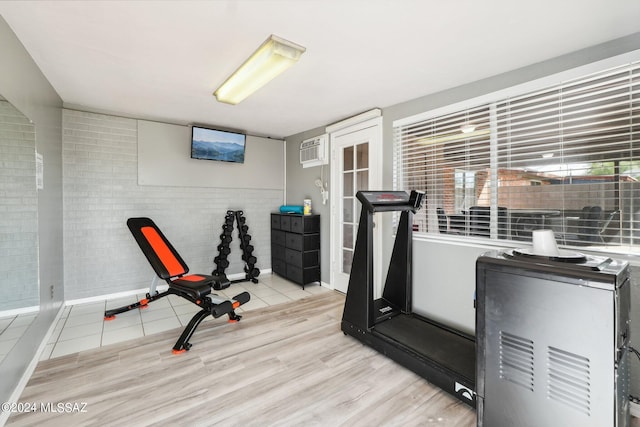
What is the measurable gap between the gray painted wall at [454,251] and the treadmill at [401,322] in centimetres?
20

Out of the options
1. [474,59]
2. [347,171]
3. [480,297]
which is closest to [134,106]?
[347,171]

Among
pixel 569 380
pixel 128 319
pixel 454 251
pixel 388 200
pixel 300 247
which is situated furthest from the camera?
pixel 300 247

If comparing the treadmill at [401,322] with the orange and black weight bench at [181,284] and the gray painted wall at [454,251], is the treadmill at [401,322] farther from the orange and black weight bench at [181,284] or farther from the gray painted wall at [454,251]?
the orange and black weight bench at [181,284]

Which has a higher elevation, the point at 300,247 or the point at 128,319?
the point at 300,247

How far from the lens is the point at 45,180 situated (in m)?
2.77

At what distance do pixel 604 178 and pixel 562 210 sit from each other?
322mm

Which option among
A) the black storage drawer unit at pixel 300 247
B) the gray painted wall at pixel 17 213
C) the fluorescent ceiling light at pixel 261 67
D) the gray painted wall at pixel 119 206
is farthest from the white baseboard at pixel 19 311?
the black storage drawer unit at pixel 300 247

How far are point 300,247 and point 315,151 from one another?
1523mm

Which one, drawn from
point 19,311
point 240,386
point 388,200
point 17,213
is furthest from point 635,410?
point 17,213

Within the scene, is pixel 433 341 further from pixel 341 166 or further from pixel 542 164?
pixel 341 166

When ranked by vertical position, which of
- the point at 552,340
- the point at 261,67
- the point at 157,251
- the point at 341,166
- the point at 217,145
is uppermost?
the point at 261,67

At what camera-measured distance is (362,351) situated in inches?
101

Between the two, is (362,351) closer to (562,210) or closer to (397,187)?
(397,187)

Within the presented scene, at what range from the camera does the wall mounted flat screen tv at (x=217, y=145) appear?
4227 mm
